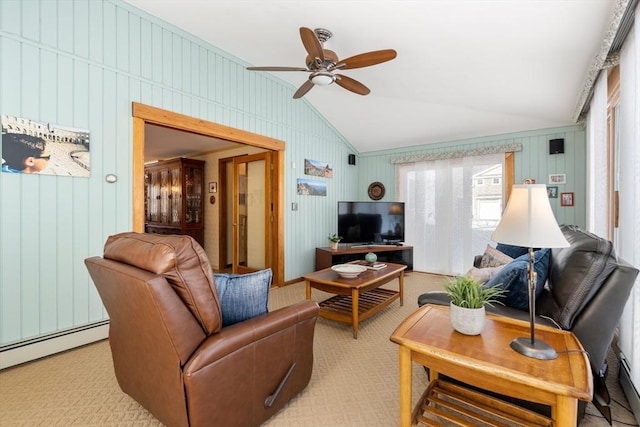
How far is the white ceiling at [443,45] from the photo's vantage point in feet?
7.66

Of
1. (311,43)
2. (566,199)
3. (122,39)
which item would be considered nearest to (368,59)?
(311,43)

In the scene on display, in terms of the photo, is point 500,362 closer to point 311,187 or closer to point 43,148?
point 43,148

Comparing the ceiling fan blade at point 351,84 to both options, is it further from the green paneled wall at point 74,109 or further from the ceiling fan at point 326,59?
the green paneled wall at point 74,109

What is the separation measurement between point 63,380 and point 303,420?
67.9 inches

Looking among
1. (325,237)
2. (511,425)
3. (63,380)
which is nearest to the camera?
(511,425)

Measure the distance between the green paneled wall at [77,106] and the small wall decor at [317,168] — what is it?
1544mm

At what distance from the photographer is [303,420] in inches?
64.7

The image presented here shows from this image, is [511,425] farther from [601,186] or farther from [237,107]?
[237,107]

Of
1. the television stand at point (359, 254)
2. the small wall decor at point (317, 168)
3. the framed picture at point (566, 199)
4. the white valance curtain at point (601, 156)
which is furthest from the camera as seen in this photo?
the small wall decor at point (317, 168)

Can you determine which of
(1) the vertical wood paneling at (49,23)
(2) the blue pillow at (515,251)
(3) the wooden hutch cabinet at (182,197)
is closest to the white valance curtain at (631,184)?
(2) the blue pillow at (515,251)

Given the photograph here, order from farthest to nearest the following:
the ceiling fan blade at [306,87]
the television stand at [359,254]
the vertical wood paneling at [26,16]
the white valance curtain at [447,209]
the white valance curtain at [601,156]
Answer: the white valance curtain at [447,209], the television stand at [359,254], the ceiling fan blade at [306,87], the white valance curtain at [601,156], the vertical wood paneling at [26,16]

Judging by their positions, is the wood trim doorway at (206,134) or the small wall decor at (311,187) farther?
the small wall decor at (311,187)

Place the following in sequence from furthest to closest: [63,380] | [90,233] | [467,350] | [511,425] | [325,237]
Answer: [325,237] → [90,233] → [63,380] → [511,425] → [467,350]

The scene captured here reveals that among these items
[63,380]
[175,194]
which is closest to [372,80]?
[63,380]
